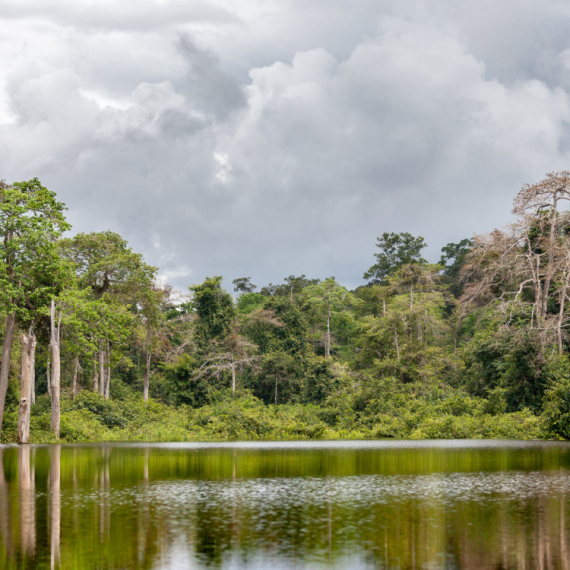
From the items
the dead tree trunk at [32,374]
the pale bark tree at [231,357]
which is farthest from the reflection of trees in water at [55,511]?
the pale bark tree at [231,357]

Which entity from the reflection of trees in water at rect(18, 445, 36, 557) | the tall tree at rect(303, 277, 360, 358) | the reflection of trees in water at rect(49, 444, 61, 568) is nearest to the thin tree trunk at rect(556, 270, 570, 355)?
the reflection of trees in water at rect(49, 444, 61, 568)

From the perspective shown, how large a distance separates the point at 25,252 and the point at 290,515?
1049 inches

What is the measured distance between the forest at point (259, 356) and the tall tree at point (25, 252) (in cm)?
8

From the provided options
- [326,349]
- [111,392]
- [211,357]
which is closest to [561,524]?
[211,357]

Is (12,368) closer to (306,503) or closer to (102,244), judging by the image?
(102,244)

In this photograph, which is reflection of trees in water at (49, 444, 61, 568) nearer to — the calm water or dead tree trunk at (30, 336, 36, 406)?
the calm water

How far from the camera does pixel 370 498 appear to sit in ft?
40.8

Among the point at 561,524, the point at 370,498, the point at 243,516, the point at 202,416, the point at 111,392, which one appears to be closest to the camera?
the point at 561,524

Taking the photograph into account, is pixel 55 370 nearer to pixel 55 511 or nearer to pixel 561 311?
pixel 55 511

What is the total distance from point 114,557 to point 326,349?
6037 centimetres

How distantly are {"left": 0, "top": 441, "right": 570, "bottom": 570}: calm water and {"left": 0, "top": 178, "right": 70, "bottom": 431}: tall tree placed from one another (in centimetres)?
1451

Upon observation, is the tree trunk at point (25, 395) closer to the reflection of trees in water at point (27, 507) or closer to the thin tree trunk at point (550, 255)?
the reflection of trees in water at point (27, 507)

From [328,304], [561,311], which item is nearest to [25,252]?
[561,311]

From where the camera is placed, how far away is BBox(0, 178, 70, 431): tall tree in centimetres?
3288
